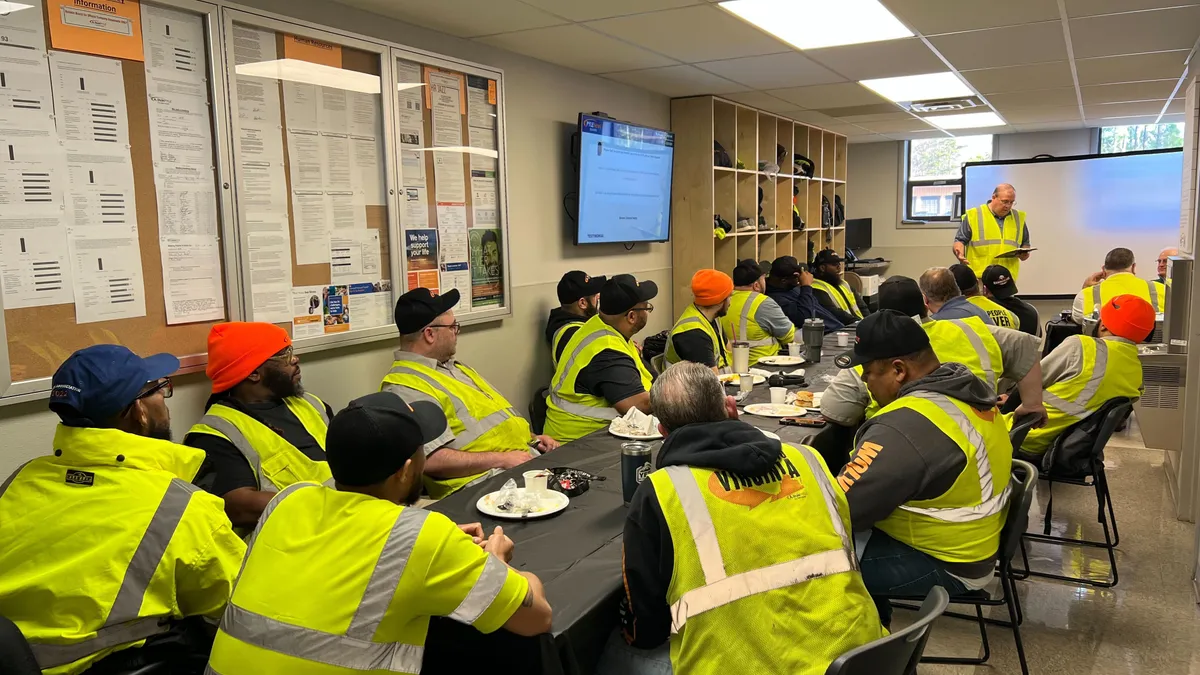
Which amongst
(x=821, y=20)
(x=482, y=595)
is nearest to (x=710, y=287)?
(x=821, y=20)

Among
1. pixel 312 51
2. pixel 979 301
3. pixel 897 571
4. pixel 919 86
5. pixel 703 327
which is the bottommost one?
pixel 897 571

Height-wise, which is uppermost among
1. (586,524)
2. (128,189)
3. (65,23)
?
(65,23)

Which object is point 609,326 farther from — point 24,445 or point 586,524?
point 24,445

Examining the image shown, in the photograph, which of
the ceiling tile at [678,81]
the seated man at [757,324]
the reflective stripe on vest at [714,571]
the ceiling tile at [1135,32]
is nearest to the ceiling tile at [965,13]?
the ceiling tile at [1135,32]

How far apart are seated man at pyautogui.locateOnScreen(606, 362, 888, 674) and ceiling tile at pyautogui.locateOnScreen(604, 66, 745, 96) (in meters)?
3.97

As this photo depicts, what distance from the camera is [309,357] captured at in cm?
336

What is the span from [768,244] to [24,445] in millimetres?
6326

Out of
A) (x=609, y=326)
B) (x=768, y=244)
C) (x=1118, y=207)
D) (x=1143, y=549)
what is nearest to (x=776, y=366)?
(x=609, y=326)

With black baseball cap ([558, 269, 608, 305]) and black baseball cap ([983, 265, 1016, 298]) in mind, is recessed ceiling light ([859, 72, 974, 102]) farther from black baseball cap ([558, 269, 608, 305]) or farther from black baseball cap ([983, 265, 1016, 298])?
black baseball cap ([558, 269, 608, 305])

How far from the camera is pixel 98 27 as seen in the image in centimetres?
251

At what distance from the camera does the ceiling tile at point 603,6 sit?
3.44m

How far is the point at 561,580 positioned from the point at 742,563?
44 cm

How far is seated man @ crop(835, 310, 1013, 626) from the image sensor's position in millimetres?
2057

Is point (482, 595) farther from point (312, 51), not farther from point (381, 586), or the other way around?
point (312, 51)
